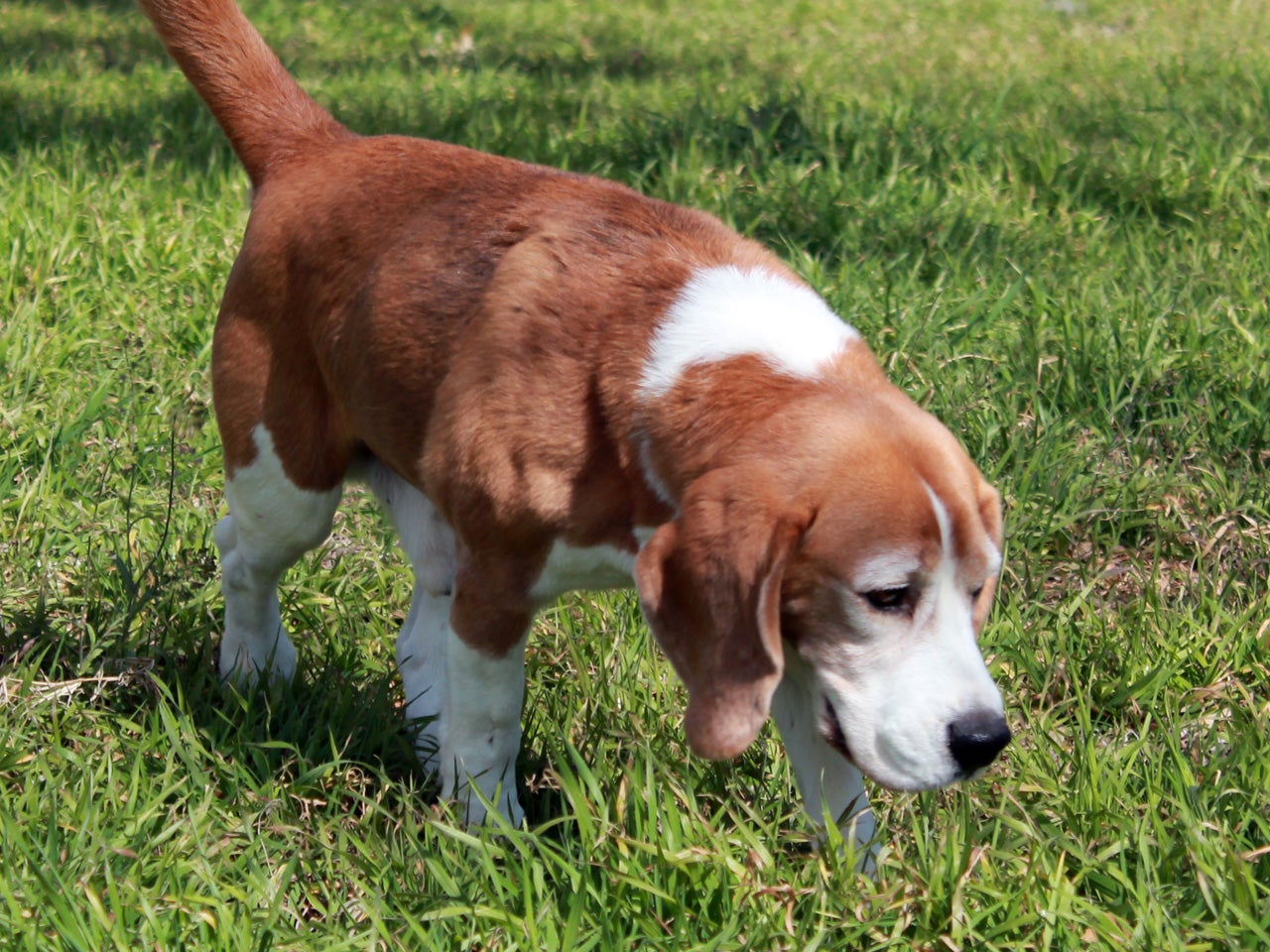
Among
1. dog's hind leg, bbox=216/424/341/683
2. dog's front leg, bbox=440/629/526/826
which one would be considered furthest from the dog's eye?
dog's hind leg, bbox=216/424/341/683

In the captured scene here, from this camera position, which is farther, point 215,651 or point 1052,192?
point 1052,192

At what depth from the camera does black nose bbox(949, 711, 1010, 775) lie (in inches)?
92.4

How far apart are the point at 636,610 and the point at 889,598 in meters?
1.34

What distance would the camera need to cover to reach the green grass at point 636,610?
8.50 ft

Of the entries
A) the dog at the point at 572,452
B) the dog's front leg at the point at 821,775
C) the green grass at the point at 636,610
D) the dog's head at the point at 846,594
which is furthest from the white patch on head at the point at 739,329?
the green grass at the point at 636,610

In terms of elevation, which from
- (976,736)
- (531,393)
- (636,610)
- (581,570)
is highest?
(531,393)

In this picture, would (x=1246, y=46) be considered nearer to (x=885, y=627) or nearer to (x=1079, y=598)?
(x=1079, y=598)

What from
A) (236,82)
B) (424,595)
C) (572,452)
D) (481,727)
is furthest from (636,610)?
(236,82)

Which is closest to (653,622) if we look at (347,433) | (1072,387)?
(347,433)

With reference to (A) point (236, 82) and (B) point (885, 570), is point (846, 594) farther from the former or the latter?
(A) point (236, 82)

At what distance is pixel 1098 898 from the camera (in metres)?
2.65

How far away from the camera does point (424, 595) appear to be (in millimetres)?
3518

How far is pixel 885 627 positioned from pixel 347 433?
4.72 feet

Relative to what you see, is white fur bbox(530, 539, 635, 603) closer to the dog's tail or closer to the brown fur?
the brown fur
